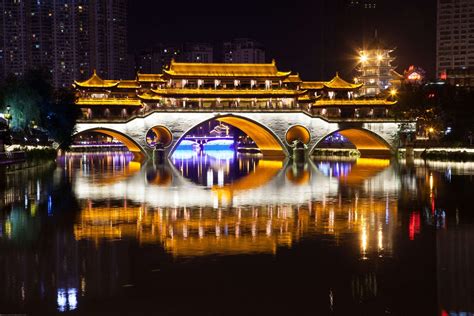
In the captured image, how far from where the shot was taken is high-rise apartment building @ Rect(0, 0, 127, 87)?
140500 millimetres

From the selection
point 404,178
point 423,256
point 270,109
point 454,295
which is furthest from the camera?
point 270,109

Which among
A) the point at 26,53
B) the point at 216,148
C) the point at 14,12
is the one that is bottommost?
the point at 216,148

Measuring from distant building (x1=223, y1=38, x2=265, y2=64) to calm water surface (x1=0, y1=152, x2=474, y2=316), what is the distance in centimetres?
13708

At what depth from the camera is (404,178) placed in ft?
123

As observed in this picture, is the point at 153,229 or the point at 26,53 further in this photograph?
the point at 26,53

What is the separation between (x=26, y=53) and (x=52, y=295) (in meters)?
139

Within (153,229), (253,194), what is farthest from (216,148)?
(153,229)

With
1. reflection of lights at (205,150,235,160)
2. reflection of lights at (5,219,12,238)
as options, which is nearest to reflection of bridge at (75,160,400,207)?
reflection of lights at (5,219,12,238)

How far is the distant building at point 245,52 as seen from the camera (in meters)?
162

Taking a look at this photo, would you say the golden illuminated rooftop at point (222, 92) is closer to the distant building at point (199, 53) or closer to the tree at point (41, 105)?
the tree at point (41, 105)

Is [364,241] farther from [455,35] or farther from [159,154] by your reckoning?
[455,35]

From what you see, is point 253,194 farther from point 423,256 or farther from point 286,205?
point 423,256

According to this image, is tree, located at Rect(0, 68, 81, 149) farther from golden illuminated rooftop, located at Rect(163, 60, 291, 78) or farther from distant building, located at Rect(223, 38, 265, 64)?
distant building, located at Rect(223, 38, 265, 64)

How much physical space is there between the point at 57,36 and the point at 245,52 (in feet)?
151
